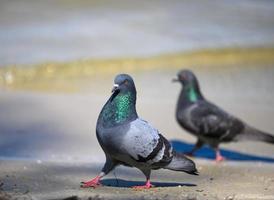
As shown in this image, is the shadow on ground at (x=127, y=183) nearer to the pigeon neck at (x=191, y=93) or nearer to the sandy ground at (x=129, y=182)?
the sandy ground at (x=129, y=182)

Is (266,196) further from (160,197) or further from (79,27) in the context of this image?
(79,27)

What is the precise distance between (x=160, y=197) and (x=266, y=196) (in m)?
0.86

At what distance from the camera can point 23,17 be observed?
1587 cm

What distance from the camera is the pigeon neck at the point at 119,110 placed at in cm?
573

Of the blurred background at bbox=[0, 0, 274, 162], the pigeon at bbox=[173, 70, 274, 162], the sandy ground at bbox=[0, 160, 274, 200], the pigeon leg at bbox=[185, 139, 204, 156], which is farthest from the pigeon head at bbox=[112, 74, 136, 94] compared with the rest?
the pigeon leg at bbox=[185, 139, 204, 156]

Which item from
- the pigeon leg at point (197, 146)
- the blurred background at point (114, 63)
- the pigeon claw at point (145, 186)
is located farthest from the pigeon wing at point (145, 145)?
the pigeon leg at point (197, 146)

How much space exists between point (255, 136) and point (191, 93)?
97 centimetres

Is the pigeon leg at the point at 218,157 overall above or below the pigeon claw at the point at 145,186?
above

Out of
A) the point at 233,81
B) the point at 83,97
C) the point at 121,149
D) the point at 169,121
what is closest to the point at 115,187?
the point at 121,149

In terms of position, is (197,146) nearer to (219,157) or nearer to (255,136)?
(219,157)

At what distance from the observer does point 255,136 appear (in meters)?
8.85

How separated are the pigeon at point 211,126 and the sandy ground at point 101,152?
210 mm

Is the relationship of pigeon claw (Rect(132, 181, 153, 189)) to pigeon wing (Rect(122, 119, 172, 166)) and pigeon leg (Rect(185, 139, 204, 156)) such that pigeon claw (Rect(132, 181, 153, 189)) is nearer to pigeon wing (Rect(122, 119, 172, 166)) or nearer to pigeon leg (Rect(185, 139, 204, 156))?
pigeon wing (Rect(122, 119, 172, 166))

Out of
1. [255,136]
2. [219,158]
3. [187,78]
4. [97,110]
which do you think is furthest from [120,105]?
[97,110]
